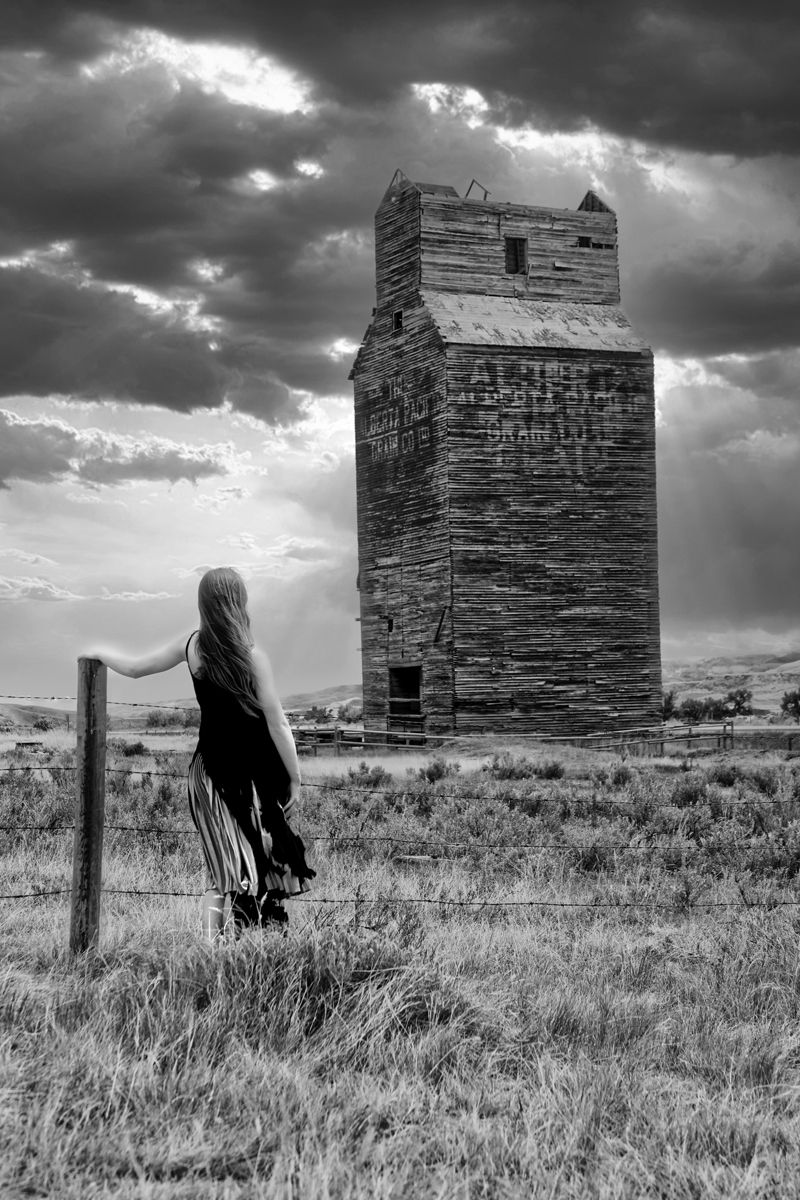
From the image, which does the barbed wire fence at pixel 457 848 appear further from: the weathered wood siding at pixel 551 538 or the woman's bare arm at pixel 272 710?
the weathered wood siding at pixel 551 538

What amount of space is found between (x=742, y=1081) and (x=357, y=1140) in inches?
69.5

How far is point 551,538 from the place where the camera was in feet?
94.6

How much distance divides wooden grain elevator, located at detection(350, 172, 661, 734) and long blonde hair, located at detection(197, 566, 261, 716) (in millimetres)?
22884

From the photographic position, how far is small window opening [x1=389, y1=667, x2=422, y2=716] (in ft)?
99.9

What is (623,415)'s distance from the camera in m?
29.8

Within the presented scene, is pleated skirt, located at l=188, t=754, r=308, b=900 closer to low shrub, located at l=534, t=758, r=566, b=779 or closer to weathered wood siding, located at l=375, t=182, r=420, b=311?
low shrub, located at l=534, t=758, r=566, b=779

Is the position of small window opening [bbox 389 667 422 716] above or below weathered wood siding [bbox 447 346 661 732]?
below

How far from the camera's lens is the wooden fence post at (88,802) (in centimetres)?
577

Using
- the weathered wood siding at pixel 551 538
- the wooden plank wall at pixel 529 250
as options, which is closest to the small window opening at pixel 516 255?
the wooden plank wall at pixel 529 250

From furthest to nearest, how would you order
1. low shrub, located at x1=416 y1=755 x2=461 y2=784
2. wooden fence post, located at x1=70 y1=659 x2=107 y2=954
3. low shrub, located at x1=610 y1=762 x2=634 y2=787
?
low shrub, located at x1=416 y1=755 x2=461 y2=784 < low shrub, located at x1=610 y1=762 x2=634 y2=787 < wooden fence post, located at x1=70 y1=659 x2=107 y2=954

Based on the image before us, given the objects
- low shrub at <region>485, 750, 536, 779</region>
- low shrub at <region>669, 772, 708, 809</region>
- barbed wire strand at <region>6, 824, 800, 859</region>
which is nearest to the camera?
barbed wire strand at <region>6, 824, 800, 859</region>

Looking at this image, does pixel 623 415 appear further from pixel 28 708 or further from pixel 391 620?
pixel 28 708

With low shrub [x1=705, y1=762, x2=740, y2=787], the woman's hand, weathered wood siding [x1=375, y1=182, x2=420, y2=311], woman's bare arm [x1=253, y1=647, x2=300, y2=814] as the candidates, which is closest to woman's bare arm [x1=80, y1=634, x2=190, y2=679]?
woman's bare arm [x1=253, y1=647, x2=300, y2=814]

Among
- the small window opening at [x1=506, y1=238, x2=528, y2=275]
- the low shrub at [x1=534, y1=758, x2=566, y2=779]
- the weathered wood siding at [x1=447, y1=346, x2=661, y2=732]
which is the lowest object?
the low shrub at [x1=534, y1=758, x2=566, y2=779]
